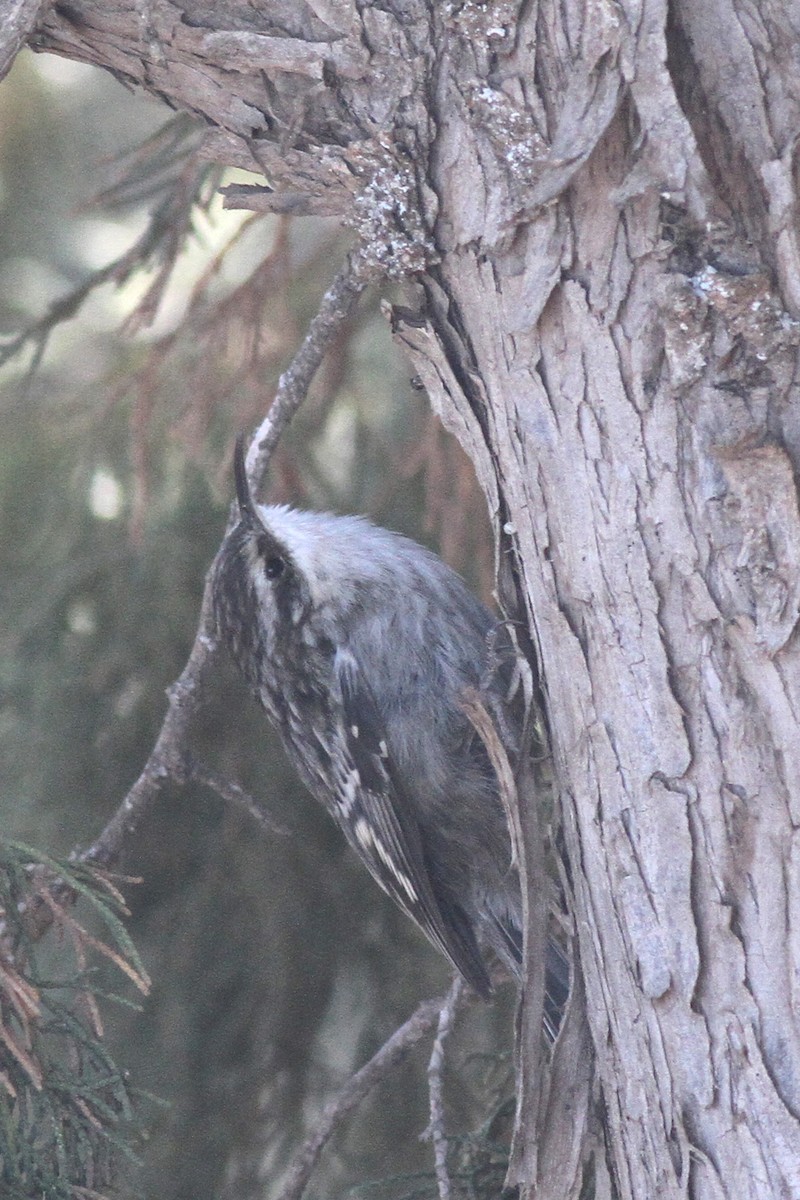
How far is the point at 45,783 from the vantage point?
347 cm

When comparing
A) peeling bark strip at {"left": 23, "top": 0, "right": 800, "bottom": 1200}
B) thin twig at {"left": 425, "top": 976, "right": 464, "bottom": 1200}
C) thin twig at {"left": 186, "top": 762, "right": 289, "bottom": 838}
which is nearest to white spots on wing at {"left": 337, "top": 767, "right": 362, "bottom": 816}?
thin twig at {"left": 186, "top": 762, "right": 289, "bottom": 838}

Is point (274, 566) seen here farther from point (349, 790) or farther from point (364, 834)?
point (364, 834)

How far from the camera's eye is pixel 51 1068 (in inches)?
100

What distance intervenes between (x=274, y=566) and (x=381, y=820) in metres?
0.71

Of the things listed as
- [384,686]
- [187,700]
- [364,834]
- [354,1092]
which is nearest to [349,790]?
[364,834]

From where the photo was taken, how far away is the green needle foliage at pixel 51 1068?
2.36 meters

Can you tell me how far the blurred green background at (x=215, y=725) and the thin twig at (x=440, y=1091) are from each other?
467 millimetres

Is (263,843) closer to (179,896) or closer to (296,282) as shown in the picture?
(179,896)

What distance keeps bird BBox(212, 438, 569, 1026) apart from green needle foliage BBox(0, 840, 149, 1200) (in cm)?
82

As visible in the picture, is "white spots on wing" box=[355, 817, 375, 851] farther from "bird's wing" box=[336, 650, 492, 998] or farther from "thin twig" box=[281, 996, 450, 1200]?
"thin twig" box=[281, 996, 450, 1200]

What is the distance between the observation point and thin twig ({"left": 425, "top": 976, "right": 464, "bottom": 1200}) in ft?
8.39

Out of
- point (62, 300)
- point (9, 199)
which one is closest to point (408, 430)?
point (62, 300)

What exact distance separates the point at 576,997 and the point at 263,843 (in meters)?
1.59

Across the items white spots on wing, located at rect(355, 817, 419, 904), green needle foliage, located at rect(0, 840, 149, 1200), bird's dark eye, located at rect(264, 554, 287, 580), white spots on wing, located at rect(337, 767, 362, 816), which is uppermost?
bird's dark eye, located at rect(264, 554, 287, 580)
